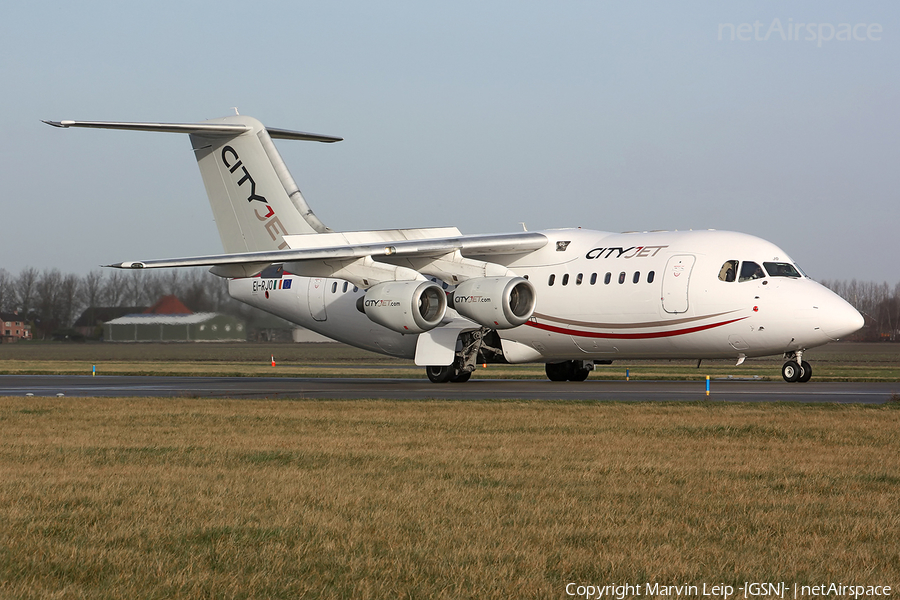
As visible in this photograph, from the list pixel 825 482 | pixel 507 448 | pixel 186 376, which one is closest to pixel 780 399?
pixel 507 448

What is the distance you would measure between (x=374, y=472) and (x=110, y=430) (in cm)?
505

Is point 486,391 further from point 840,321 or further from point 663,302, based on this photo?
point 840,321

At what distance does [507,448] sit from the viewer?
1009 cm

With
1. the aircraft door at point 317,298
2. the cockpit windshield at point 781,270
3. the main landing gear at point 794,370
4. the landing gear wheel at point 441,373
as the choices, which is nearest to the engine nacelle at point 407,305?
the landing gear wheel at point 441,373

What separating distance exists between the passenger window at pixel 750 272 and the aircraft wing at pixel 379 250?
4.97 meters

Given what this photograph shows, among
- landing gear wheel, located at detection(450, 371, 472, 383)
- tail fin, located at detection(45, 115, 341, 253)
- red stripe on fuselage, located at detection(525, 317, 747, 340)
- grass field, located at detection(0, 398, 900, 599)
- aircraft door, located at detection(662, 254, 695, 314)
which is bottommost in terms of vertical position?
landing gear wheel, located at detection(450, 371, 472, 383)

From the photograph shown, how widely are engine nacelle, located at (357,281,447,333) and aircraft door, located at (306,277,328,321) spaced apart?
398cm

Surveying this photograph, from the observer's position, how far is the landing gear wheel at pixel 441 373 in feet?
81.3

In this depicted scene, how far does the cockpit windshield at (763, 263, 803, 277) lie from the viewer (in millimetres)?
20938

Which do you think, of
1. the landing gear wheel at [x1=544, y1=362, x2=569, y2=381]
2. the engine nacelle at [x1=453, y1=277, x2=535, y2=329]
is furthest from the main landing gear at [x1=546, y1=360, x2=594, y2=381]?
the engine nacelle at [x1=453, y1=277, x2=535, y2=329]

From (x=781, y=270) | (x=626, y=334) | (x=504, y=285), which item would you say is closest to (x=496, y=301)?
(x=504, y=285)

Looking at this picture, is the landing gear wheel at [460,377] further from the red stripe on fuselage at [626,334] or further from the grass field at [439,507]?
the grass field at [439,507]

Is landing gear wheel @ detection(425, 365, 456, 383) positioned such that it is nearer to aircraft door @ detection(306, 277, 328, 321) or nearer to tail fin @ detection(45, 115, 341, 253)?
aircraft door @ detection(306, 277, 328, 321)

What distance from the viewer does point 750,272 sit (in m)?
21.0
